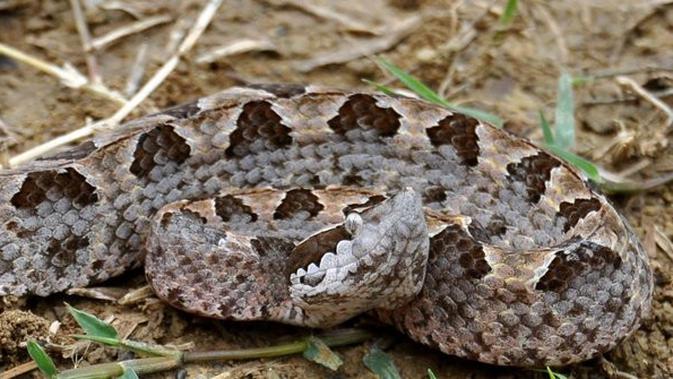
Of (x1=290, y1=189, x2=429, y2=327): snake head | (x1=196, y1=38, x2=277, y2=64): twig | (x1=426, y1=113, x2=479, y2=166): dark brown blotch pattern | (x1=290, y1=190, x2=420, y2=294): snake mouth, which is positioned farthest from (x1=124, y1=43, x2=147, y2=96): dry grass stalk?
(x1=290, y1=190, x2=420, y2=294): snake mouth

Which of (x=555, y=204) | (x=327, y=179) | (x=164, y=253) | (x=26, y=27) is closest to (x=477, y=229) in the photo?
(x=555, y=204)

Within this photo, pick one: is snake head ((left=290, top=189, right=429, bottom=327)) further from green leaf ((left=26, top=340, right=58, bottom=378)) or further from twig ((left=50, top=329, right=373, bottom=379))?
green leaf ((left=26, top=340, right=58, bottom=378))

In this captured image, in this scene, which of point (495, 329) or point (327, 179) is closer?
point (495, 329)

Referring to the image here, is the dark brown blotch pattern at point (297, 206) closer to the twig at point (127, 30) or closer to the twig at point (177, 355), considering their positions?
the twig at point (177, 355)

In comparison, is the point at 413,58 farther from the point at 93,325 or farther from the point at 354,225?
the point at 93,325

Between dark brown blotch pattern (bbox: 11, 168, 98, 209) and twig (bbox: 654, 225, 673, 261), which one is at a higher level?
dark brown blotch pattern (bbox: 11, 168, 98, 209)

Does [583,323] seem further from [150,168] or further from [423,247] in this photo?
[150,168]
